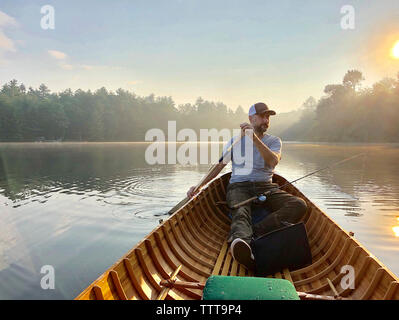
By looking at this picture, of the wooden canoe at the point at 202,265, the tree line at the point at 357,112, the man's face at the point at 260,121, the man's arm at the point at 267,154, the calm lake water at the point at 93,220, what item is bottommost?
the calm lake water at the point at 93,220

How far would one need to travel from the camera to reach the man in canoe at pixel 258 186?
4324mm

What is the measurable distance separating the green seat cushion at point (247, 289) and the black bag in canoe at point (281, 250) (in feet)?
3.39

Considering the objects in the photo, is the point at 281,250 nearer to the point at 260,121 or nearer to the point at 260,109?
the point at 260,121

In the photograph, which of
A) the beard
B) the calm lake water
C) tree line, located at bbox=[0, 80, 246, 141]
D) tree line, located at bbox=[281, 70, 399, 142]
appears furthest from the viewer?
tree line, located at bbox=[0, 80, 246, 141]

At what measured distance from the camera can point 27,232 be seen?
713 centimetres

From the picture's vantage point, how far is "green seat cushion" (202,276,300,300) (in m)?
2.35

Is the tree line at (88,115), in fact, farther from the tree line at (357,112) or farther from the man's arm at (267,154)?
the man's arm at (267,154)

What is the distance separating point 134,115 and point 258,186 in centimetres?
10677

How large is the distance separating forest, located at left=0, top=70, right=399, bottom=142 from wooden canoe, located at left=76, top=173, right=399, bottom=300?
5995 cm

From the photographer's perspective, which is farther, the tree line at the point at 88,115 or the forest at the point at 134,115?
the tree line at the point at 88,115

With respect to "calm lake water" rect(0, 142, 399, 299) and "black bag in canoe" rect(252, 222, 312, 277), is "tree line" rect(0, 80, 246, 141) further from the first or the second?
"black bag in canoe" rect(252, 222, 312, 277)

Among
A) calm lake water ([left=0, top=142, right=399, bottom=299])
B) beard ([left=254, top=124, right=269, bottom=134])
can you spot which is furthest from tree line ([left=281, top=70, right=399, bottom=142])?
beard ([left=254, top=124, right=269, bottom=134])

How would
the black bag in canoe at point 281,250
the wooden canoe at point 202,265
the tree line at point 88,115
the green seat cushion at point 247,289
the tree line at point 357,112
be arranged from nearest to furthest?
the green seat cushion at point 247,289 < the wooden canoe at point 202,265 < the black bag in canoe at point 281,250 < the tree line at point 357,112 < the tree line at point 88,115

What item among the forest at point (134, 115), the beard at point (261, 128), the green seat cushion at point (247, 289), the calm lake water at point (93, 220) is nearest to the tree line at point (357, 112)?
the forest at point (134, 115)
